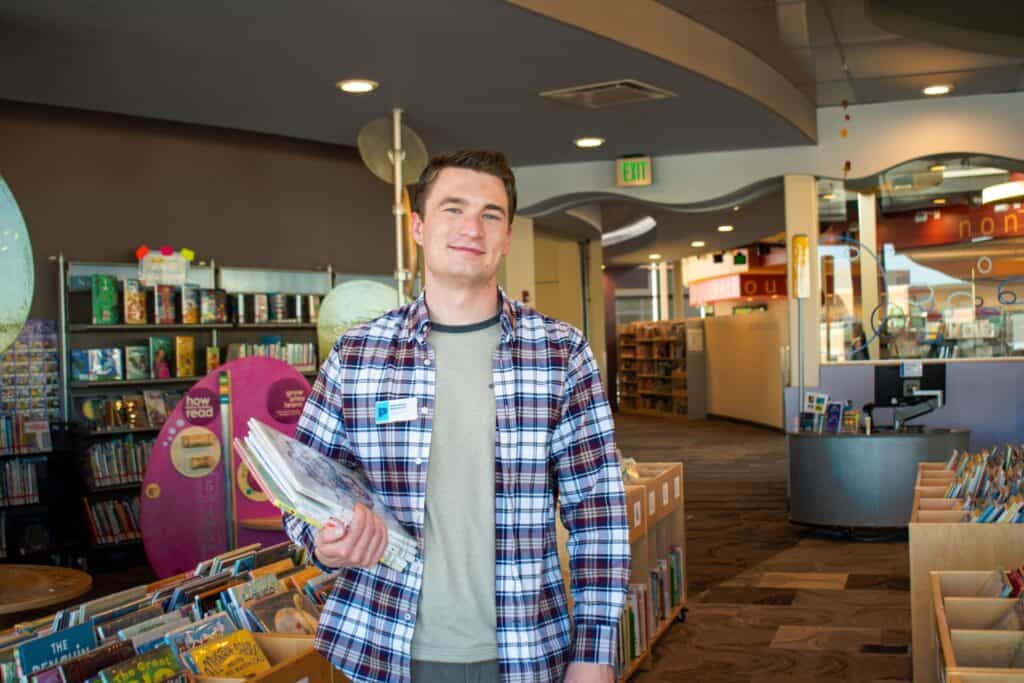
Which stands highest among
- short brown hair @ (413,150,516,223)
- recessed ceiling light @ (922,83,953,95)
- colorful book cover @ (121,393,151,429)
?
recessed ceiling light @ (922,83,953,95)

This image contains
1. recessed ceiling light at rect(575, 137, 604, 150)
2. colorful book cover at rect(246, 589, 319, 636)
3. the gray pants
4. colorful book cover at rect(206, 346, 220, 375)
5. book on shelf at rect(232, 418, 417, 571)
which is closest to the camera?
book on shelf at rect(232, 418, 417, 571)

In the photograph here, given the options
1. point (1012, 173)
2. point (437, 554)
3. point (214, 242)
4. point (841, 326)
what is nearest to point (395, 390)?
point (437, 554)

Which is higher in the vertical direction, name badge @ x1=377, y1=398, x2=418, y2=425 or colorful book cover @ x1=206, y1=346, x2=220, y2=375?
colorful book cover @ x1=206, y1=346, x2=220, y2=375

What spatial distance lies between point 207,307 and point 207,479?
2550 millimetres

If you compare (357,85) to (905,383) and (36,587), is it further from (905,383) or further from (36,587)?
(905,383)

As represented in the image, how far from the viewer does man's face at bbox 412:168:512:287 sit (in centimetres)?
188

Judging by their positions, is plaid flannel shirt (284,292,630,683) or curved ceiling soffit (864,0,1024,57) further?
curved ceiling soffit (864,0,1024,57)

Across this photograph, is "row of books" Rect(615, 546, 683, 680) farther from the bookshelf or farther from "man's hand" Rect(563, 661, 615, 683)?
the bookshelf

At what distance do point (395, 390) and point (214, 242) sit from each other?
7.08 metres

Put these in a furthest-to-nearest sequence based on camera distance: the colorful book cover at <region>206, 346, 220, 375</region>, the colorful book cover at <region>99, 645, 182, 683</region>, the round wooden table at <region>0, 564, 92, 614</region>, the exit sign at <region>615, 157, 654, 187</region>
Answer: the exit sign at <region>615, 157, 654, 187</region> < the colorful book cover at <region>206, 346, 220, 375</region> < the round wooden table at <region>0, 564, 92, 614</region> < the colorful book cover at <region>99, 645, 182, 683</region>

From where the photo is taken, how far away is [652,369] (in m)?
23.1

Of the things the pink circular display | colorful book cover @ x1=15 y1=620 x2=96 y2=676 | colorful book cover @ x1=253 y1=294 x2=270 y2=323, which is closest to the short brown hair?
colorful book cover @ x1=15 y1=620 x2=96 y2=676

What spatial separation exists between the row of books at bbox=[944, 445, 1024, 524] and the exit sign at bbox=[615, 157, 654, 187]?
5393 mm

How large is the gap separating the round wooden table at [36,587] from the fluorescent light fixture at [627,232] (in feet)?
41.7
